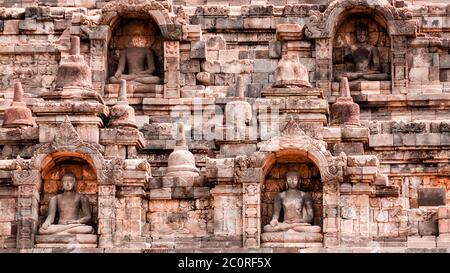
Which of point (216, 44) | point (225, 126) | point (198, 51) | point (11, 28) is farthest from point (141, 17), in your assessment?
point (225, 126)

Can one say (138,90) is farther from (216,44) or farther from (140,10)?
(216,44)

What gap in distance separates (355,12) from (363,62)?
1539mm

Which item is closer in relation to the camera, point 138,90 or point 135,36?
point 138,90

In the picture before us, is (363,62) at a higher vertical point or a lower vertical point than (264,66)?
higher

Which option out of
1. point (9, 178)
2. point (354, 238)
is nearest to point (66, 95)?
point (9, 178)

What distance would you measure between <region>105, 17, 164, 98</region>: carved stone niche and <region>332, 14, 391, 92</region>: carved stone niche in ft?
17.7

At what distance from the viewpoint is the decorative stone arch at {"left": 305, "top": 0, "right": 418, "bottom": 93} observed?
8356 cm

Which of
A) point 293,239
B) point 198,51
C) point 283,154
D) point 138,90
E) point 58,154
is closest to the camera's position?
point 293,239

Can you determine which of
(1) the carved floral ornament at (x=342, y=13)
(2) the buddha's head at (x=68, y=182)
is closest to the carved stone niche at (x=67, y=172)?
(2) the buddha's head at (x=68, y=182)

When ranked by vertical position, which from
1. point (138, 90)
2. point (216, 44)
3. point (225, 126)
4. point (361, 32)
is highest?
point (361, 32)

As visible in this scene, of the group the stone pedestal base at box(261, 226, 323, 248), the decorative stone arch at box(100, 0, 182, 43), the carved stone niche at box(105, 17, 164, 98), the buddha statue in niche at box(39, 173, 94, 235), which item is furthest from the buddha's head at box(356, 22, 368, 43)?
the buddha statue in niche at box(39, 173, 94, 235)

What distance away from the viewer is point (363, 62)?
84000mm

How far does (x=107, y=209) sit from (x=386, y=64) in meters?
13.3
